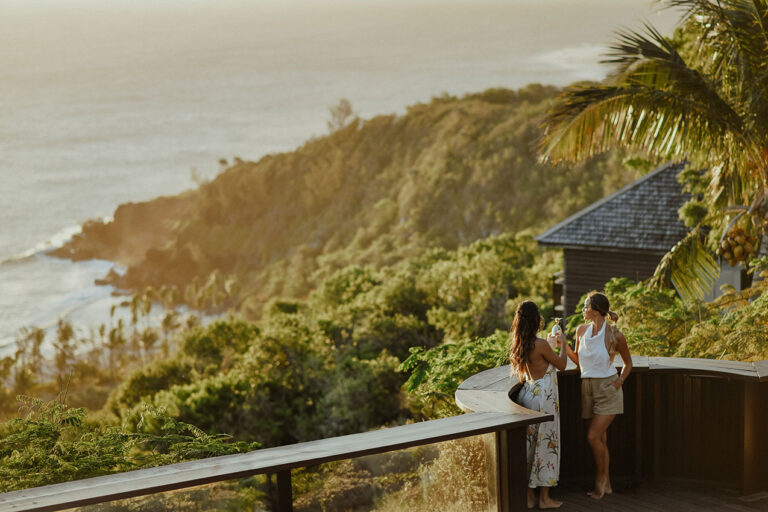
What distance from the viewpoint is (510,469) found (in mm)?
5340

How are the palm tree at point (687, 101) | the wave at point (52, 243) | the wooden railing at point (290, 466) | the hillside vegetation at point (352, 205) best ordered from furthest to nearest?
1. the wave at point (52, 243)
2. the hillside vegetation at point (352, 205)
3. the palm tree at point (687, 101)
4. the wooden railing at point (290, 466)

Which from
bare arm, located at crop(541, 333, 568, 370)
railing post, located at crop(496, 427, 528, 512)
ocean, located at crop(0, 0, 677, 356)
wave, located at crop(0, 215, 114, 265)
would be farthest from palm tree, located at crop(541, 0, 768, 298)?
wave, located at crop(0, 215, 114, 265)

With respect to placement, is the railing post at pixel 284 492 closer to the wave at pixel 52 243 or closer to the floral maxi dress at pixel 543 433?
the floral maxi dress at pixel 543 433

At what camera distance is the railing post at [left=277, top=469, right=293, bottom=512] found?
15.0 ft

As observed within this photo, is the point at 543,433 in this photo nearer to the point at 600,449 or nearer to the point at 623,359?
the point at 600,449

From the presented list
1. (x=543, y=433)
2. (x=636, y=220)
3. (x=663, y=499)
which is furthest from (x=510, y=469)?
(x=636, y=220)

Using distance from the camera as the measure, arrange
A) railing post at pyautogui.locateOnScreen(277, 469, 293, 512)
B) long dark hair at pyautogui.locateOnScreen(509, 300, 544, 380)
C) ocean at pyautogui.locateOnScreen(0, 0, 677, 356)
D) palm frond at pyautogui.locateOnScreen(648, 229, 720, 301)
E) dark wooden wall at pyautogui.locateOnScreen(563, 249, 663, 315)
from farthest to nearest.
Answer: ocean at pyautogui.locateOnScreen(0, 0, 677, 356)
dark wooden wall at pyautogui.locateOnScreen(563, 249, 663, 315)
palm frond at pyautogui.locateOnScreen(648, 229, 720, 301)
long dark hair at pyautogui.locateOnScreen(509, 300, 544, 380)
railing post at pyautogui.locateOnScreen(277, 469, 293, 512)

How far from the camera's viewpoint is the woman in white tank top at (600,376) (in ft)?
20.9

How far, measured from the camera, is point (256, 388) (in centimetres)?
3191

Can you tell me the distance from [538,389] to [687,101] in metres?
7.04

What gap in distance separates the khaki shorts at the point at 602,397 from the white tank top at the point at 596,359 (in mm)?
47

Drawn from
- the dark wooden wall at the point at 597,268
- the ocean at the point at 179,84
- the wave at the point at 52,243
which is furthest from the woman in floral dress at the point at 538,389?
the wave at the point at 52,243

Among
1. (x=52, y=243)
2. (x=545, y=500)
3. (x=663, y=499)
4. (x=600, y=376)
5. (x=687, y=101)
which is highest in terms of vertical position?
(x=687, y=101)

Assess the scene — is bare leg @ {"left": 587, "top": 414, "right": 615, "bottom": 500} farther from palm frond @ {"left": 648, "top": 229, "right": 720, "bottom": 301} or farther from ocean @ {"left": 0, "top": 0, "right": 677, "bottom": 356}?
ocean @ {"left": 0, "top": 0, "right": 677, "bottom": 356}
